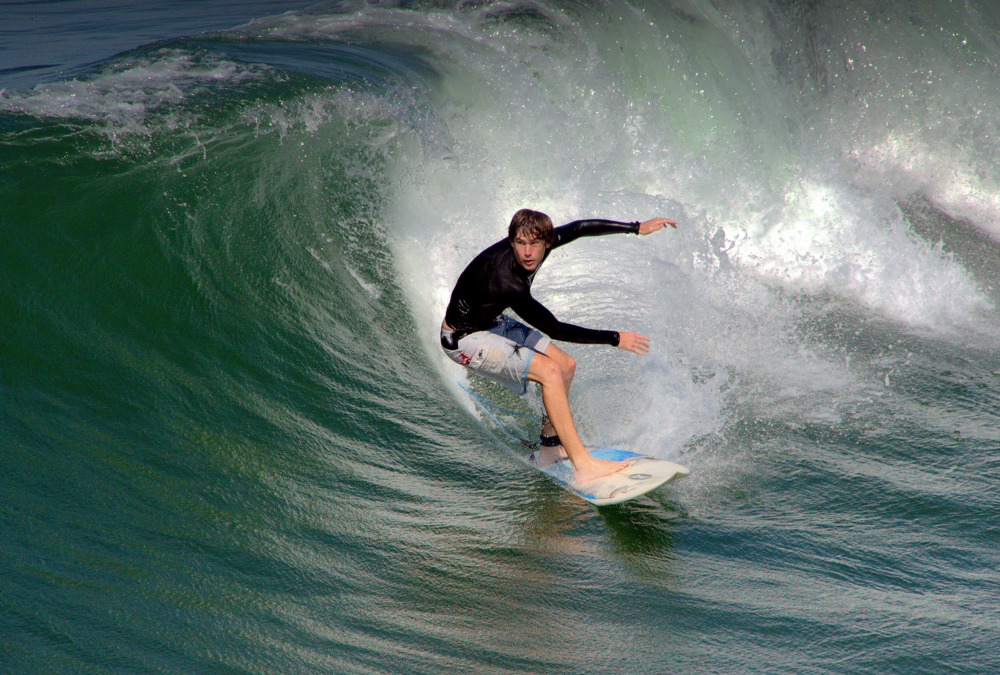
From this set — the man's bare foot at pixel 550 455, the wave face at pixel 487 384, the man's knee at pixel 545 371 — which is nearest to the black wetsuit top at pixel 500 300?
the man's knee at pixel 545 371

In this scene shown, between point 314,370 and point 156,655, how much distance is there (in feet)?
7.83

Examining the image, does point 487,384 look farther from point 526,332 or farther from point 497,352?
point 497,352

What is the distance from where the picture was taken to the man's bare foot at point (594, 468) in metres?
3.82

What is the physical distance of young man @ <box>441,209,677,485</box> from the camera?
373cm

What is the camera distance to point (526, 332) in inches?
170

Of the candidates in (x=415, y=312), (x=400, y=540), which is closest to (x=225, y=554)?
(x=400, y=540)

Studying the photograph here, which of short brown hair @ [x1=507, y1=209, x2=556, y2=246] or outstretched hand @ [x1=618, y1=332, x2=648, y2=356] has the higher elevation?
short brown hair @ [x1=507, y1=209, x2=556, y2=246]

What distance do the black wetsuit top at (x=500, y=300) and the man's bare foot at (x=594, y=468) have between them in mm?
644

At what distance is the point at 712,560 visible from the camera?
354 cm

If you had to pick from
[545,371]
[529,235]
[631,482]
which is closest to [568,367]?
[545,371]

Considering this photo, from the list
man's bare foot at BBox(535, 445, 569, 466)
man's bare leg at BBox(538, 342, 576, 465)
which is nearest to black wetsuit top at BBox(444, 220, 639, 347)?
man's bare leg at BBox(538, 342, 576, 465)

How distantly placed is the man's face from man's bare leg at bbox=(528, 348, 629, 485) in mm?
585

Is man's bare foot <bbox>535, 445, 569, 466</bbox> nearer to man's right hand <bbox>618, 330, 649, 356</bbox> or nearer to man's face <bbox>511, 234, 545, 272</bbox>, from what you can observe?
man's right hand <bbox>618, 330, 649, 356</bbox>

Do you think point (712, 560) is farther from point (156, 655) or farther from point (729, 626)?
point (156, 655)
